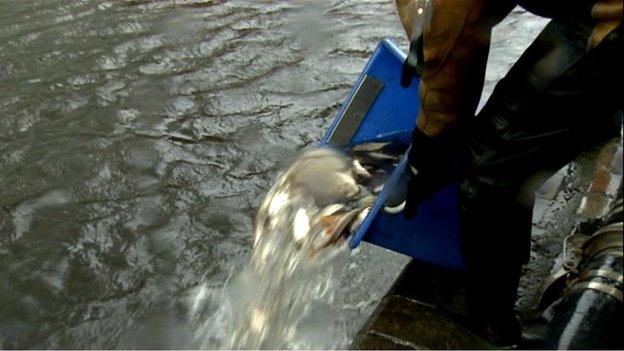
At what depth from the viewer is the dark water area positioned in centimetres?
335

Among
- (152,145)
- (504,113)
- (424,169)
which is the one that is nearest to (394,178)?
(424,169)

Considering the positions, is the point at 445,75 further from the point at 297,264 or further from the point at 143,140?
the point at 143,140

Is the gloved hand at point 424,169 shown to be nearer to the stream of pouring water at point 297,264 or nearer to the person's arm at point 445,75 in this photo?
the person's arm at point 445,75

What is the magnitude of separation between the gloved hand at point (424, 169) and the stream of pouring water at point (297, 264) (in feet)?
0.90

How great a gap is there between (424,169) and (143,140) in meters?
2.70

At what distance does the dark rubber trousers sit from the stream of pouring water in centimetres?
53

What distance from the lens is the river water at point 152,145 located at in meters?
3.26

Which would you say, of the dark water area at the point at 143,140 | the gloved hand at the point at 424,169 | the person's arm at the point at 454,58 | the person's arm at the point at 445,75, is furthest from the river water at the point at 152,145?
the person's arm at the point at 454,58

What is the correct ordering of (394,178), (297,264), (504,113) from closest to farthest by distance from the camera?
(504,113) → (394,178) → (297,264)

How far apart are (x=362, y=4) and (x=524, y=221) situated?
5.57 meters

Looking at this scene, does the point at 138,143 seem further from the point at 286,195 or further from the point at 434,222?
the point at 434,222

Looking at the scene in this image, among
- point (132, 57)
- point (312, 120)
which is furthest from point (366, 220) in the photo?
point (132, 57)

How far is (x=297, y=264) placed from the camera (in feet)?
9.55

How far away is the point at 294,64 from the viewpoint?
233 inches
